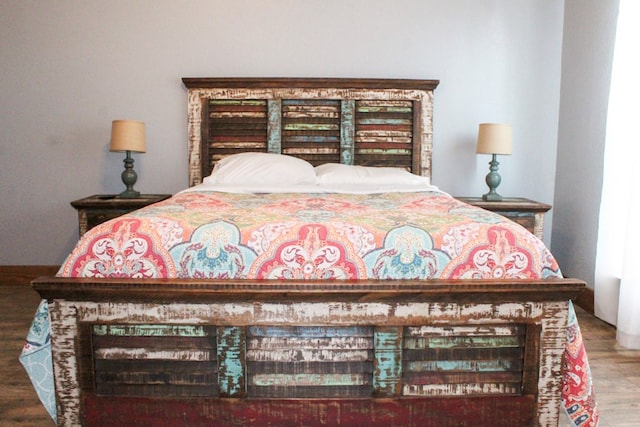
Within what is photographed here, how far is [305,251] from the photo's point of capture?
157cm

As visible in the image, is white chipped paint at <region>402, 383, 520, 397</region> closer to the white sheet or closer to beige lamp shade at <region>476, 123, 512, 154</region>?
the white sheet

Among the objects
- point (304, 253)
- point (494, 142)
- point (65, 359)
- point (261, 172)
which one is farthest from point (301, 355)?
point (494, 142)

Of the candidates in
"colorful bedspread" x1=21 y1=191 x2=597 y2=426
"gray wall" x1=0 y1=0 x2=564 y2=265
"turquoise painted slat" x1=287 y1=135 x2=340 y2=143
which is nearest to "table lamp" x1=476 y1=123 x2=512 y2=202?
"gray wall" x1=0 y1=0 x2=564 y2=265

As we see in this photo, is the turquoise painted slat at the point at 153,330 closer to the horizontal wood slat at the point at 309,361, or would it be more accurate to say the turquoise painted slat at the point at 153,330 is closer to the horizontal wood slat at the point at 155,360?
the horizontal wood slat at the point at 155,360

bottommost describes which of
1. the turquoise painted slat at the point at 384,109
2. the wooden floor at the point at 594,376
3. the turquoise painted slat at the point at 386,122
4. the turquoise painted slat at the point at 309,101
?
the wooden floor at the point at 594,376

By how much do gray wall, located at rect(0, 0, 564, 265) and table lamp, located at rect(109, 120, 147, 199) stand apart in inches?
11.4

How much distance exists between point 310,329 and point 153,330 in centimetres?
48

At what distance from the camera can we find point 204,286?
1.49 m

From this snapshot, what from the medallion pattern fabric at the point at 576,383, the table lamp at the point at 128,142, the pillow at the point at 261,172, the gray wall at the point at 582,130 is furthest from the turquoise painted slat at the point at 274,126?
the medallion pattern fabric at the point at 576,383

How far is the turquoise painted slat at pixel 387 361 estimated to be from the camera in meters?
1.54

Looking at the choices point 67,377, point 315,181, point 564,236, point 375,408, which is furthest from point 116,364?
point 564,236

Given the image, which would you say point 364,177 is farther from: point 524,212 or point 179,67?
point 179,67

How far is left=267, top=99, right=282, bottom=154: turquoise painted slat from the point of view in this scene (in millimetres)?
3422

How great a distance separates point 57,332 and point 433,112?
2796 millimetres
